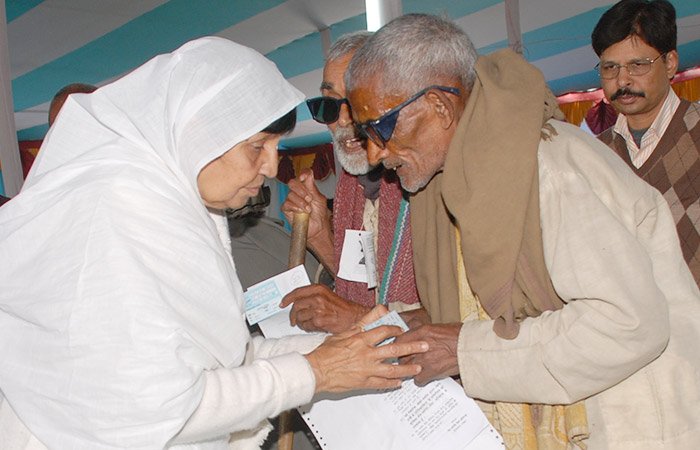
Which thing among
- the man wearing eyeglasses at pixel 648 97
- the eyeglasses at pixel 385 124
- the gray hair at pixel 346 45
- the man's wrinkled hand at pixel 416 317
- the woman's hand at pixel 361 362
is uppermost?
the gray hair at pixel 346 45

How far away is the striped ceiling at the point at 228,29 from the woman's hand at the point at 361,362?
480 cm

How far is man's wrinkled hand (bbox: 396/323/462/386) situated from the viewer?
1.71m

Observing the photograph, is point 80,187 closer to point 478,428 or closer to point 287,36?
point 478,428

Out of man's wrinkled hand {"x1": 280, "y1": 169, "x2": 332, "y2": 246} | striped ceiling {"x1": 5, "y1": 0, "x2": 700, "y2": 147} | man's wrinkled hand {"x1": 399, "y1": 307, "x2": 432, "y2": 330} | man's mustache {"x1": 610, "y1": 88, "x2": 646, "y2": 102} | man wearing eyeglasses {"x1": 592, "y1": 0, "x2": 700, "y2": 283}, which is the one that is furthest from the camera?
striped ceiling {"x1": 5, "y1": 0, "x2": 700, "y2": 147}

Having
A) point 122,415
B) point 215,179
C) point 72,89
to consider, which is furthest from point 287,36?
point 122,415

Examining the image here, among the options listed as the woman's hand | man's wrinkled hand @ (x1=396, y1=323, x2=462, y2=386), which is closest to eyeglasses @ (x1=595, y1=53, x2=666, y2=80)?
man's wrinkled hand @ (x1=396, y1=323, x2=462, y2=386)

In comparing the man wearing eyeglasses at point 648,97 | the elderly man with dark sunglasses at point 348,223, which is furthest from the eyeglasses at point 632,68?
the elderly man with dark sunglasses at point 348,223

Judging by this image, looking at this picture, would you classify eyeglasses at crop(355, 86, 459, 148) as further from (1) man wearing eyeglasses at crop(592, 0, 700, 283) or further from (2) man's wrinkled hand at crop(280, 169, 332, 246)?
(1) man wearing eyeglasses at crop(592, 0, 700, 283)

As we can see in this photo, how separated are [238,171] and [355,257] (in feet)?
3.25

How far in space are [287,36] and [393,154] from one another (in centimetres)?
592

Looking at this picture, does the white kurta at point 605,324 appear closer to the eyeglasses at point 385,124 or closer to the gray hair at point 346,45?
the eyeglasses at point 385,124

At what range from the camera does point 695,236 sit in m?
2.72

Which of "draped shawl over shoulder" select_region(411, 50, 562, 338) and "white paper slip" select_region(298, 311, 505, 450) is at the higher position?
"draped shawl over shoulder" select_region(411, 50, 562, 338)

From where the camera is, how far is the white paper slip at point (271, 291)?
7.24 feet
